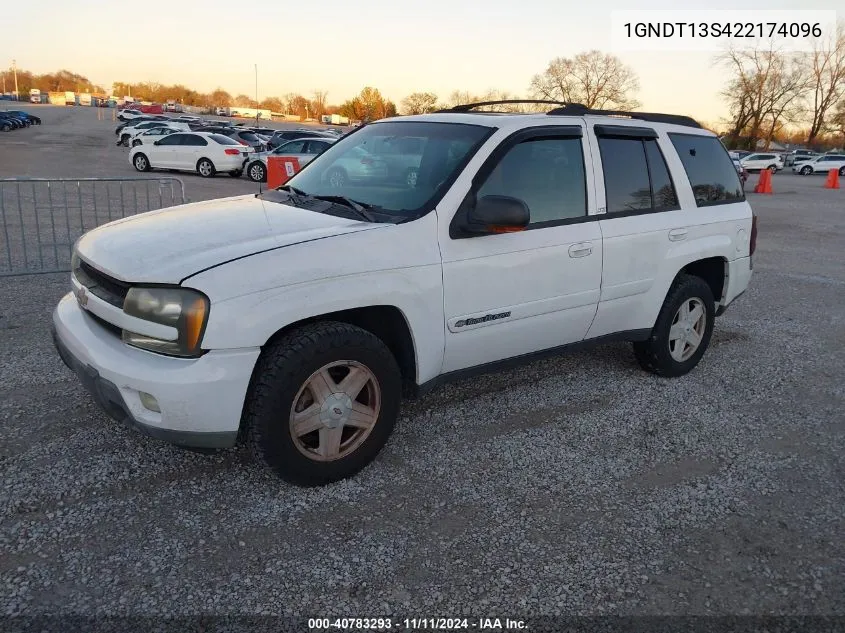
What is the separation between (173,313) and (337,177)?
165 cm

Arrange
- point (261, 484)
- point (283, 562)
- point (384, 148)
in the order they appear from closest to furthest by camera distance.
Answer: point (283, 562)
point (261, 484)
point (384, 148)

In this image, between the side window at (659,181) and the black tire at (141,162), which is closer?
the side window at (659,181)

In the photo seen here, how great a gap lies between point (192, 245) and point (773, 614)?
9.40 feet

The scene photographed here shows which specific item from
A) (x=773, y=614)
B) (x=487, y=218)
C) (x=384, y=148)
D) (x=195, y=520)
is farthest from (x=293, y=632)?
(x=384, y=148)

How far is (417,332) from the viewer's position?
338cm

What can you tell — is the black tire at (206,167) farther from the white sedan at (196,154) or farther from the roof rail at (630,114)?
the roof rail at (630,114)

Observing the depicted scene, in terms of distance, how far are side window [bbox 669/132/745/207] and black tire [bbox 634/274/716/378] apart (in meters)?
0.61

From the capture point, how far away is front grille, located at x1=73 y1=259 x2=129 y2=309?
3.02 m

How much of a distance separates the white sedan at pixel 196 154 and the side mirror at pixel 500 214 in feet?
64.8

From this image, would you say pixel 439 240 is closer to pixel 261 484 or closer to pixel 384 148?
pixel 384 148

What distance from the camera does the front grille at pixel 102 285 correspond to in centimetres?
302

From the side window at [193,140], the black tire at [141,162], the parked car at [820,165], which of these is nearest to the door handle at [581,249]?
the side window at [193,140]

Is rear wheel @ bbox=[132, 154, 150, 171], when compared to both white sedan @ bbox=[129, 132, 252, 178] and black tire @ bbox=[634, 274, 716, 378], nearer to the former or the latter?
white sedan @ bbox=[129, 132, 252, 178]

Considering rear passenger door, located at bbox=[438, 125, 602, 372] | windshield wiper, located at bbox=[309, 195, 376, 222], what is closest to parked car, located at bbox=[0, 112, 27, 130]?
windshield wiper, located at bbox=[309, 195, 376, 222]
